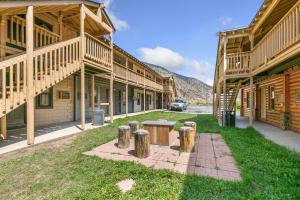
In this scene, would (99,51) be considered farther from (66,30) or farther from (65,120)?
(65,120)

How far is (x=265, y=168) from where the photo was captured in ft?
13.4

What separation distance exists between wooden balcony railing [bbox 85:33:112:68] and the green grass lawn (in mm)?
5278

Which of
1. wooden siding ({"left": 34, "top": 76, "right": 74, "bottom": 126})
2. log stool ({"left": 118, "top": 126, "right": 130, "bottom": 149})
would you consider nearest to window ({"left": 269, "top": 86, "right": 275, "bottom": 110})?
log stool ({"left": 118, "top": 126, "right": 130, "bottom": 149})

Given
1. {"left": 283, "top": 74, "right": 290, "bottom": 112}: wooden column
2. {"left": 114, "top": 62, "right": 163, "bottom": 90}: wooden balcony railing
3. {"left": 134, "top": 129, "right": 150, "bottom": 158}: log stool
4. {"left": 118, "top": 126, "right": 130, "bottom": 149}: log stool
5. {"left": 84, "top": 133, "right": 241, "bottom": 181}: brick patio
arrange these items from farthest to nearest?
{"left": 114, "top": 62, "right": 163, "bottom": 90}: wooden balcony railing → {"left": 283, "top": 74, "right": 290, "bottom": 112}: wooden column → {"left": 118, "top": 126, "right": 130, "bottom": 149}: log stool → {"left": 134, "top": 129, "right": 150, "bottom": 158}: log stool → {"left": 84, "top": 133, "right": 241, "bottom": 181}: brick patio

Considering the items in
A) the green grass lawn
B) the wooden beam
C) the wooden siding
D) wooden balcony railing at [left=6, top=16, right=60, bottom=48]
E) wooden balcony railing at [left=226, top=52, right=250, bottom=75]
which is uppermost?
the wooden beam

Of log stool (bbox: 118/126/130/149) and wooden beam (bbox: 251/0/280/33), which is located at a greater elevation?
wooden beam (bbox: 251/0/280/33)

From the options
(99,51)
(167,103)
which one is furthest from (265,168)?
(167,103)

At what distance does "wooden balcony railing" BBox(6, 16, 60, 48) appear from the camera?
23.0ft

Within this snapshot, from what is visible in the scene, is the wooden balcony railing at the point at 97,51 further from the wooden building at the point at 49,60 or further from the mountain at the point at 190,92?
the mountain at the point at 190,92

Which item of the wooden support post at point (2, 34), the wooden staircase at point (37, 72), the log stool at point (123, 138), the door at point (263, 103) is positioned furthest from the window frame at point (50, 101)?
the door at point (263, 103)

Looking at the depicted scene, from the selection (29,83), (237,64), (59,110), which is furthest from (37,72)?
(237,64)

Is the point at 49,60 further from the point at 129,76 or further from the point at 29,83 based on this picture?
the point at 129,76

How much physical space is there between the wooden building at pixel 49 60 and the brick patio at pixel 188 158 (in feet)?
9.16

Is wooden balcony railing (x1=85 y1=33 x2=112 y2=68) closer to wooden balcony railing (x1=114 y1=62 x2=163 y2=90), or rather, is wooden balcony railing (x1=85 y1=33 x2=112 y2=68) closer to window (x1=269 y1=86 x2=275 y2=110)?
wooden balcony railing (x1=114 y1=62 x2=163 y2=90)
